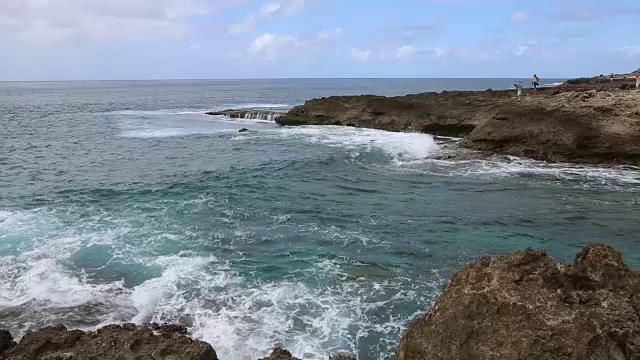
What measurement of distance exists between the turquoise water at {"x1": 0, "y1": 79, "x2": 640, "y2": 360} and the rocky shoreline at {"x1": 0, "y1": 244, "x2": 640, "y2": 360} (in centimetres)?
287

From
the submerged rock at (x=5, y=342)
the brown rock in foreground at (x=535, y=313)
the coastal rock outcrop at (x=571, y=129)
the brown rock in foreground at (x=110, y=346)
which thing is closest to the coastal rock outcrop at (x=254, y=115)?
the coastal rock outcrop at (x=571, y=129)

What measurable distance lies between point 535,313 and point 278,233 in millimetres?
12002

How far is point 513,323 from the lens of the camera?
671 centimetres

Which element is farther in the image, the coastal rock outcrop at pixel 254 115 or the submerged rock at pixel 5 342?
the coastal rock outcrop at pixel 254 115

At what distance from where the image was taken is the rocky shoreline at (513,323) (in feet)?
20.9

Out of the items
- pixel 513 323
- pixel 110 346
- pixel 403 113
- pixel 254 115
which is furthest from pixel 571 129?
pixel 254 115

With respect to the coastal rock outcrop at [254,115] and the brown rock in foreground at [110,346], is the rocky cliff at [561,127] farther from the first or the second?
the brown rock in foreground at [110,346]

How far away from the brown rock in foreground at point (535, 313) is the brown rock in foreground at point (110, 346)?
359 centimetres

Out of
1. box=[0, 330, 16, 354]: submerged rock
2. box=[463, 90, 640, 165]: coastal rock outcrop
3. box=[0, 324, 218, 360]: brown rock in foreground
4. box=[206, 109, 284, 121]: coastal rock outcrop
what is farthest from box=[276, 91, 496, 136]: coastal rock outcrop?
box=[0, 330, 16, 354]: submerged rock

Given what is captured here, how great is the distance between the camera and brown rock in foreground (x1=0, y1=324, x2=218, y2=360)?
7758 mm

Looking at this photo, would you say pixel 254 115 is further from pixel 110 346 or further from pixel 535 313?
pixel 535 313

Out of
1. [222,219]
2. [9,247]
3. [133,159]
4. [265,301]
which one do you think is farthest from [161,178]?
[265,301]

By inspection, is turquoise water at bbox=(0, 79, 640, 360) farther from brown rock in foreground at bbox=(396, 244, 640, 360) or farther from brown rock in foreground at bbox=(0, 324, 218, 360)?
brown rock in foreground at bbox=(396, 244, 640, 360)

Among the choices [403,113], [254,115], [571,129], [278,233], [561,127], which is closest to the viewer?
[278,233]
